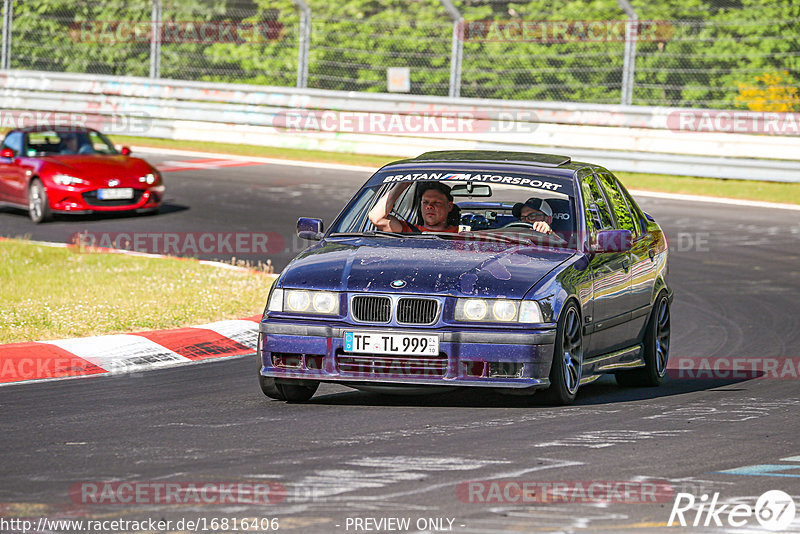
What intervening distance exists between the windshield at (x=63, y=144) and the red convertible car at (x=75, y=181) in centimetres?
1

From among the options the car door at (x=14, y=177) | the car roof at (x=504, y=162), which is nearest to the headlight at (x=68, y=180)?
the car door at (x=14, y=177)

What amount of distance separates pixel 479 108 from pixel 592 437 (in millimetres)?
17547

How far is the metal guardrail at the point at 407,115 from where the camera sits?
2242cm

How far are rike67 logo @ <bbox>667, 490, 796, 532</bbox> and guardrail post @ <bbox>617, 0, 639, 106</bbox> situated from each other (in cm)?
1773

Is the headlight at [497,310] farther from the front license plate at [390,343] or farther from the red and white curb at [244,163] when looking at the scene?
the red and white curb at [244,163]

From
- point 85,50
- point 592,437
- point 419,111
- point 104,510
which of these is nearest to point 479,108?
point 419,111

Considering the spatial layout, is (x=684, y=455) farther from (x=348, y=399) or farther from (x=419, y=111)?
(x=419, y=111)

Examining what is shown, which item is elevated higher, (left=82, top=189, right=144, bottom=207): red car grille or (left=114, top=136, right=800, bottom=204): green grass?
(left=114, top=136, right=800, bottom=204): green grass

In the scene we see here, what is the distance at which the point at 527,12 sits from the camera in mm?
24703

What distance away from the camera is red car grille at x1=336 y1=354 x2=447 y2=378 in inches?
302

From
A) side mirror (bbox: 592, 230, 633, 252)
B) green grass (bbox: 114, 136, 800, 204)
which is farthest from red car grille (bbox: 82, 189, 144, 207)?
side mirror (bbox: 592, 230, 633, 252)

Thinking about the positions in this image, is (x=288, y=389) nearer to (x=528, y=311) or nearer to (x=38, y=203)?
(x=528, y=311)

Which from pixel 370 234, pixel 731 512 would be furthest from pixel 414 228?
pixel 731 512

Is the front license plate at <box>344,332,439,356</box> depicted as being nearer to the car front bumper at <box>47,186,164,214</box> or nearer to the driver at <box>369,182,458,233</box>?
the driver at <box>369,182,458,233</box>
